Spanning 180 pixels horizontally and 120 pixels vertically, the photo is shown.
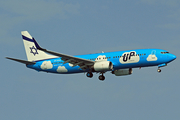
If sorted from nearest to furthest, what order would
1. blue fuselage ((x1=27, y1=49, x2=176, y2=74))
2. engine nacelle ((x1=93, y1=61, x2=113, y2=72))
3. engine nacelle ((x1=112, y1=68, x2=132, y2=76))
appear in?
blue fuselage ((x1=27, y1=49, x2=176, y2=74)), engine nacelle ((x1=93, y1=61, x2=113, y2=72)), engine nacelle ((x1=112, y1=68, x2=132, y2=76))

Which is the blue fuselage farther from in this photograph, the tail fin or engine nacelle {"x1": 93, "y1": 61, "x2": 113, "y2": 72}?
the tail fin

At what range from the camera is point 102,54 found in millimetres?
60094

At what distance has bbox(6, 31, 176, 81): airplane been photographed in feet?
186

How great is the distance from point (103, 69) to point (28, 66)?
58.6 feet

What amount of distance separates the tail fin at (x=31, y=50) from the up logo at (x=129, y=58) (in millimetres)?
16566

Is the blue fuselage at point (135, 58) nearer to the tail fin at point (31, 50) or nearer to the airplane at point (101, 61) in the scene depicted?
the airplane at point (101, 61)

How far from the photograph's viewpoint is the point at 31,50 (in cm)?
6775

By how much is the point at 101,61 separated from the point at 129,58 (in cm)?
545

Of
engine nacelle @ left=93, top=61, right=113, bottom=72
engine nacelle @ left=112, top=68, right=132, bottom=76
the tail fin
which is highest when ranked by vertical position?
the tail fin

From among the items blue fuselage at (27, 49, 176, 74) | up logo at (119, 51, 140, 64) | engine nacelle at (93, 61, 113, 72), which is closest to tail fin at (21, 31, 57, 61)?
blue fuselage at (27, 49, 176, 74)

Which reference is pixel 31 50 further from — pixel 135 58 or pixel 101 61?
pixel 135 58

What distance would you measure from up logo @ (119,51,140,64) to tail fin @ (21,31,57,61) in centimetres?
1657

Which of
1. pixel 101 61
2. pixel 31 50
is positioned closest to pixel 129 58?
pixel 101 61

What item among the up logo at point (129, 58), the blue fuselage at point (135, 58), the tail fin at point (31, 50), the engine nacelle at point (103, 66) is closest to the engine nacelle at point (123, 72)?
the blue fuselage at point (135, 58)
